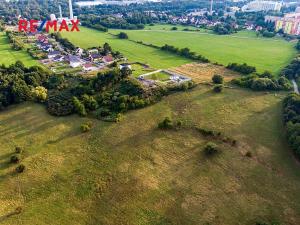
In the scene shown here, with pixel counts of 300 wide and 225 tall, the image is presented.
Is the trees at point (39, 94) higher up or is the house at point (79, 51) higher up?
the house at point (79, 51)

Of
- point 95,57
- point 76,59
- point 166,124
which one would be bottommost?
point 166,124

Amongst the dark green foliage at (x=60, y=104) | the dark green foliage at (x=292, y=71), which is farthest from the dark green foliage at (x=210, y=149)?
the dark green foliage at (x=292, y=71)

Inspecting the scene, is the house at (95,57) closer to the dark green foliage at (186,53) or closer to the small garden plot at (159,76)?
the small garden plot at (159,76)

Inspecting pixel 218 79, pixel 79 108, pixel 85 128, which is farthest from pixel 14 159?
pixel 218 79

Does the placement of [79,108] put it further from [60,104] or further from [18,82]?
[18,82]

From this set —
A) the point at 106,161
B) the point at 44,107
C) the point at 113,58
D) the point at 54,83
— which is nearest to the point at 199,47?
the point at 113,58

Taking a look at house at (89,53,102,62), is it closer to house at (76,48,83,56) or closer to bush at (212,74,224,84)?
house at (76,48,83,56)
